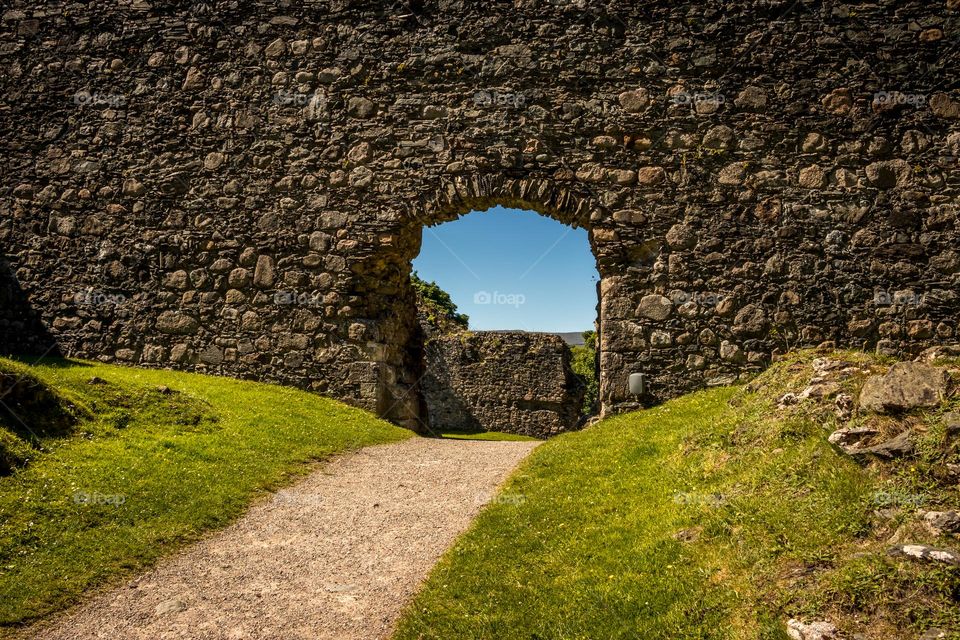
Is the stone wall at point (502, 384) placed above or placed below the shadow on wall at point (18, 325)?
below

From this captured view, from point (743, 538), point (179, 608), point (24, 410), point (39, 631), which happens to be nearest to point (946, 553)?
point (743, 538)

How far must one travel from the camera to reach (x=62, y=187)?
12172 millimetres

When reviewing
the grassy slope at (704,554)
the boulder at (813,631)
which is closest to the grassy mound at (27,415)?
the grassy slope at (704,554)

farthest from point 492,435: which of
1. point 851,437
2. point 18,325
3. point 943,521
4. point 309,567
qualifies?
point 943,521

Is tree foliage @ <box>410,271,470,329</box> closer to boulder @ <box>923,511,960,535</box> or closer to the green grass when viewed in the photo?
the green grass

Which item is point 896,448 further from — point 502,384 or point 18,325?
point 502,384

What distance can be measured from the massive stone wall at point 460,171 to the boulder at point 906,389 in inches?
200

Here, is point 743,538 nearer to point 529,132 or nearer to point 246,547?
point 246,547

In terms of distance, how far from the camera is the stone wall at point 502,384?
21750 millimetres

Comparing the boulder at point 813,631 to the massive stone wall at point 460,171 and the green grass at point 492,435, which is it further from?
the green grass at point 492,435

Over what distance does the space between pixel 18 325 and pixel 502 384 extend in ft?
47.4

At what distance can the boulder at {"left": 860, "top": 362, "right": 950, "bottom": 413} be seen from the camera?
4758 millimetres

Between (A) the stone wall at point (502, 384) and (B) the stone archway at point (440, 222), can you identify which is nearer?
(B) the stone archway at point (440, 222)

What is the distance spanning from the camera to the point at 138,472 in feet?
20.9
